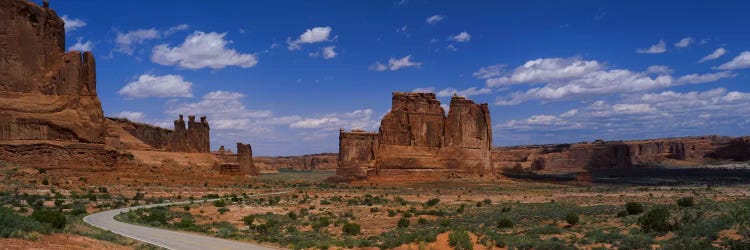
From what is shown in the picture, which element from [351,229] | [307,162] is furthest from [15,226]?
[307,162]

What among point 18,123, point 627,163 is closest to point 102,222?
point 18,123

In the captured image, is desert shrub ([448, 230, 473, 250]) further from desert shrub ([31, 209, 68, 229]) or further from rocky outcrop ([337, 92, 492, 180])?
rocky outcrop ([337, 92, 492, 180])

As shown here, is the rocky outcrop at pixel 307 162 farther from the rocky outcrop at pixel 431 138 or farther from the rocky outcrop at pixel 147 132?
the rocky outcrop at pixel 431 138

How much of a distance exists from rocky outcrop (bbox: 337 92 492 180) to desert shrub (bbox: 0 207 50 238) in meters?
55.3

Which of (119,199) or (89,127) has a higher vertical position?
(89,127)

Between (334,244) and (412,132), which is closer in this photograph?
(334,244)

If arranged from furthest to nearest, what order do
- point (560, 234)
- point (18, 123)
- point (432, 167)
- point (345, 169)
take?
point (345, 169), point (432, 167), point (18, 123), point (560, 234)

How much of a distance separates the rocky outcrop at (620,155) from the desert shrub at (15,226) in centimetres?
10166

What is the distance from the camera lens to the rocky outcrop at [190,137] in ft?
268

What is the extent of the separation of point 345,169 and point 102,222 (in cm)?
6430

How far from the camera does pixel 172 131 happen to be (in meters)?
87.6

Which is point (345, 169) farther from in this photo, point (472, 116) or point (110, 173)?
point (110, 173)

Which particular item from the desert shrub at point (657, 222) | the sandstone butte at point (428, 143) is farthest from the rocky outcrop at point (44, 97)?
the desert shrub at point (657, 222)

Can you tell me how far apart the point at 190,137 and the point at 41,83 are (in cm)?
4295
